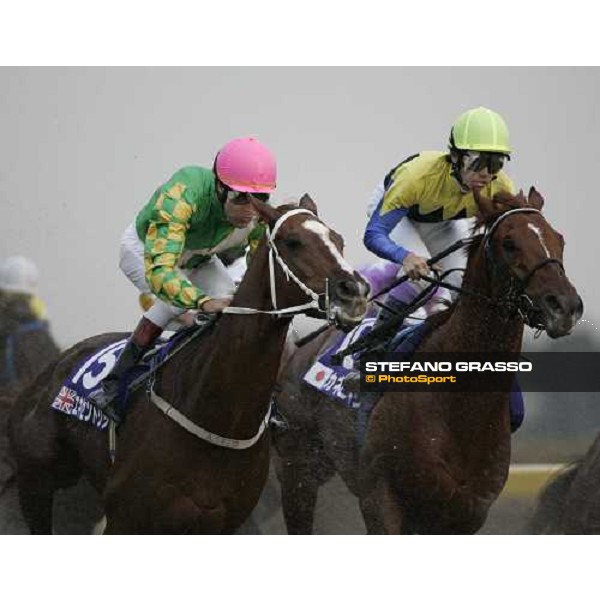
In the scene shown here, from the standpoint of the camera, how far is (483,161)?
574cm

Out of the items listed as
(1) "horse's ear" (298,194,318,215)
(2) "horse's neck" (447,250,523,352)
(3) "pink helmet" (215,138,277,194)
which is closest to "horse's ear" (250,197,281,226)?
(1) "horse's ear" (298,194,318,215)

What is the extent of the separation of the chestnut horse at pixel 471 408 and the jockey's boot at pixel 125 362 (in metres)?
1.01

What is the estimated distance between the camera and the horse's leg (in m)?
5.64

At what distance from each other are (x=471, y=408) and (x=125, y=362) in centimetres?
138

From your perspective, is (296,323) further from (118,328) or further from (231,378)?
(231,378)

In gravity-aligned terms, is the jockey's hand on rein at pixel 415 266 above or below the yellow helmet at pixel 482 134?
below

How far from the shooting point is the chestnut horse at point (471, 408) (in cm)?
519

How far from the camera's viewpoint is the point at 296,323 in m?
8.41

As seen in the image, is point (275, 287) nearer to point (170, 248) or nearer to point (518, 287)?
point (170, 248)

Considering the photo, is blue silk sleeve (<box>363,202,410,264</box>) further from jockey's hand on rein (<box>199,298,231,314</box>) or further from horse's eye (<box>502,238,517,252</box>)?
jockey's hand on rein (<box>199,298,231,314</box>)

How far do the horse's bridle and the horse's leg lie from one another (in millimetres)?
936

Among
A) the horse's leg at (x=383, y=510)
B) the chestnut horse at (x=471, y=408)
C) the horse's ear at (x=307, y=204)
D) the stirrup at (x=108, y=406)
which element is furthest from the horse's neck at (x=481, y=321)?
the stirrup at (x=108, y=406)

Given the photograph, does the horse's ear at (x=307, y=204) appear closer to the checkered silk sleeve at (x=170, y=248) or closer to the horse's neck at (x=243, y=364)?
the horse's neck at (x=243, y=364)

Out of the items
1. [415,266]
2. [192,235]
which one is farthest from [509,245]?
[192,235]
